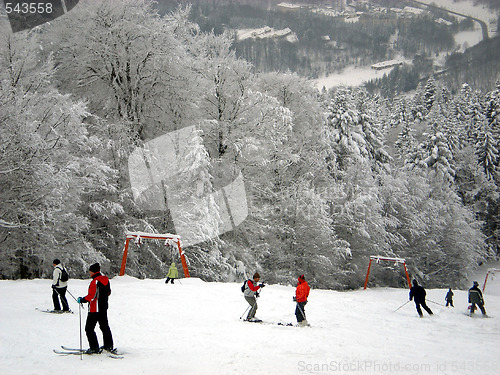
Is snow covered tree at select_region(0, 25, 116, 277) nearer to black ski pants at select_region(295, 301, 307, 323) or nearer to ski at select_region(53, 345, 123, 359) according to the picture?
ski at select_region(53, 345, 123, 359)

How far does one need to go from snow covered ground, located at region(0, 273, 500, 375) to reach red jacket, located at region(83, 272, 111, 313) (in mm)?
879

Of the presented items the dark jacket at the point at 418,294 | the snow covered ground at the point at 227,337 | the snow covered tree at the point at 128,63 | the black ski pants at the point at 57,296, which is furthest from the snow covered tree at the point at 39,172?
the dark jacket at the point at 418,294

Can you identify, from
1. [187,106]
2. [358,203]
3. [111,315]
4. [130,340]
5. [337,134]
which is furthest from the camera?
[337,134]

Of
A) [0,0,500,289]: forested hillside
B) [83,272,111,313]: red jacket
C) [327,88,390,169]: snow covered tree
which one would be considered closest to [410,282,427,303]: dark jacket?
[0,0,500,289]: forested hillside

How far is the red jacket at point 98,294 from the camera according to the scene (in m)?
7.63

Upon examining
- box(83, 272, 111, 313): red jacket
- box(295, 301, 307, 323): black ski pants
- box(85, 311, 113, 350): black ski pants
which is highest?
box(83, 272, 111, 313): red jacket

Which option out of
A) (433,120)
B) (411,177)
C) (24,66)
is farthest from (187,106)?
(433,120)

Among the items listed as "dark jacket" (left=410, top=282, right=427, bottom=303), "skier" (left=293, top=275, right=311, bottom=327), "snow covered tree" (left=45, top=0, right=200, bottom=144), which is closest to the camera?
"skier" (left=293, top=275, right=311, bottom=327)

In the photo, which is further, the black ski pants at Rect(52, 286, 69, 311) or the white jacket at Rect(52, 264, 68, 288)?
the black ski pants at Rect(52, 286, 69, 311)

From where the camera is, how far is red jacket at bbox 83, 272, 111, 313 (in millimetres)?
7633

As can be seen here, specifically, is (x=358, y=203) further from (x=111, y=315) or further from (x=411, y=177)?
(x=111, y=315)

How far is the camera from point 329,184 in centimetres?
3322

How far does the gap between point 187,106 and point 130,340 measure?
1836 centimetres

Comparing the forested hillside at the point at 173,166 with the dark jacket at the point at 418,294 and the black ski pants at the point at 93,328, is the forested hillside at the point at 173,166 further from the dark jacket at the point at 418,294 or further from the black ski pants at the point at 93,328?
the black ski pants at the point at 93,328
